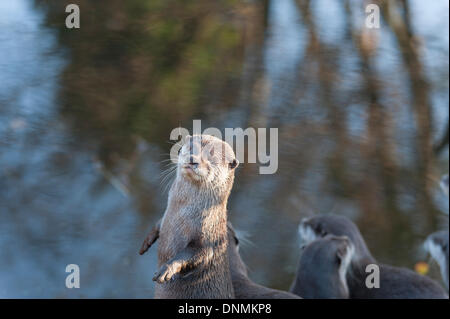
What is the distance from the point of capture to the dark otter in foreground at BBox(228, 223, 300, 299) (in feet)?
6.97

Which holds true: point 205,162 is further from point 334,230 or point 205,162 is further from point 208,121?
point 208,121

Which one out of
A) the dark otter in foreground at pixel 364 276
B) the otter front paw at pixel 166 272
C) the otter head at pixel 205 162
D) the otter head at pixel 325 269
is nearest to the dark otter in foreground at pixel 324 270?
the otter head at pixel 325 269

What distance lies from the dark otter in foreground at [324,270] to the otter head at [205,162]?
0.97 metres

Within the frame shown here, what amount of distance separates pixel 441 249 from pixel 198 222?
2.03m

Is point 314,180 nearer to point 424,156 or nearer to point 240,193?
point 240,193

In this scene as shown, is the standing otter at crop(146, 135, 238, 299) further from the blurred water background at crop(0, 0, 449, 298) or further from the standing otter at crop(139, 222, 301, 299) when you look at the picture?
the blurred water background at crop(0, 0, 449, 298)

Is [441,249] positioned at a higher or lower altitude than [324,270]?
higher

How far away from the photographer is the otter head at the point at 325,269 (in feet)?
9.23

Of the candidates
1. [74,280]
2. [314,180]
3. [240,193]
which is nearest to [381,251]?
[314,180]

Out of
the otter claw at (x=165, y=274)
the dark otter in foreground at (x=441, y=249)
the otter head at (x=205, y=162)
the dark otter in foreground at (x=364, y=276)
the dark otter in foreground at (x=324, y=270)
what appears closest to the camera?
the otter claw at (x=165, y=274)

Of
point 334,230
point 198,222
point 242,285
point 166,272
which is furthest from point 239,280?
point 334,230

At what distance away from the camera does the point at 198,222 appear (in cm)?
197

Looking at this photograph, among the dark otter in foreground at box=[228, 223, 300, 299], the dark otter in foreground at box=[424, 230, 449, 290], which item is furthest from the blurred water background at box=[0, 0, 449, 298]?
the dark otter in foreground at box=[228, 223, 300, 299]

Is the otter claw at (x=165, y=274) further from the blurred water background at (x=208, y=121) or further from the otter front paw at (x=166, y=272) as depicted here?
the blurred water background at (x=208, y=121)
